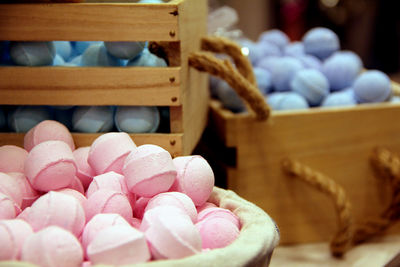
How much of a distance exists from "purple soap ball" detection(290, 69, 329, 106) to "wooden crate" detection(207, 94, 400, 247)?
0.10m

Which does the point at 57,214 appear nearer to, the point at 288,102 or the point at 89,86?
the point at 89,86

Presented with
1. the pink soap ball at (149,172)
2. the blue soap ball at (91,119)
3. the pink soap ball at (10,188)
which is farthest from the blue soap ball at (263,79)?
the pink soap ball at (10,188)

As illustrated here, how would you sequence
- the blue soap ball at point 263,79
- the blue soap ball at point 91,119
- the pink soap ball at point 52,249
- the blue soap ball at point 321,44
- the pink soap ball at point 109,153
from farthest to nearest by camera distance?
the blue soap ball at point 321,44, the blue soap ball at point 263,79, the blue soap ball at point 91,119, the pink soap ball at point 109,153, the pink soap ball at point 52,249

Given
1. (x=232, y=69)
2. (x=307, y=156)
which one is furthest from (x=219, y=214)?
(x=307, y=156)

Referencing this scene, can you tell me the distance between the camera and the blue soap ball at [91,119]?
0.91m

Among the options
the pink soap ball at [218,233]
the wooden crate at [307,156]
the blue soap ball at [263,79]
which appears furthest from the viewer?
the blue soap ball at [263,79]

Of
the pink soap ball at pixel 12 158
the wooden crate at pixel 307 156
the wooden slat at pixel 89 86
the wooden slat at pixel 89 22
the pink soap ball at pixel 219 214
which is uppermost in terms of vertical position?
the wooden slat at pixel 89 22

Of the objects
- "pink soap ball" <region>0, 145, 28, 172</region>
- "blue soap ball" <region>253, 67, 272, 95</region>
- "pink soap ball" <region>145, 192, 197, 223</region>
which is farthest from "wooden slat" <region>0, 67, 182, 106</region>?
"blue soap ball" <region>253, 67, 272, 95</region>

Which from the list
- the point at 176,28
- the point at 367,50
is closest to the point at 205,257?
the point at 176,28

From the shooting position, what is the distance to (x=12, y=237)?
611 mm

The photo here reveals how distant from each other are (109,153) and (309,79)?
0.73 meters

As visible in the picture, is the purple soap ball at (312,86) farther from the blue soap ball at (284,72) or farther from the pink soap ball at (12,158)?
the pink soap ball at (12,158)

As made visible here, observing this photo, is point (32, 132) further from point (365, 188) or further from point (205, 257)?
point (365, 188)

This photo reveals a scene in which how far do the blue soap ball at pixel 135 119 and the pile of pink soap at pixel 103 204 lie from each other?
7 centimetres
